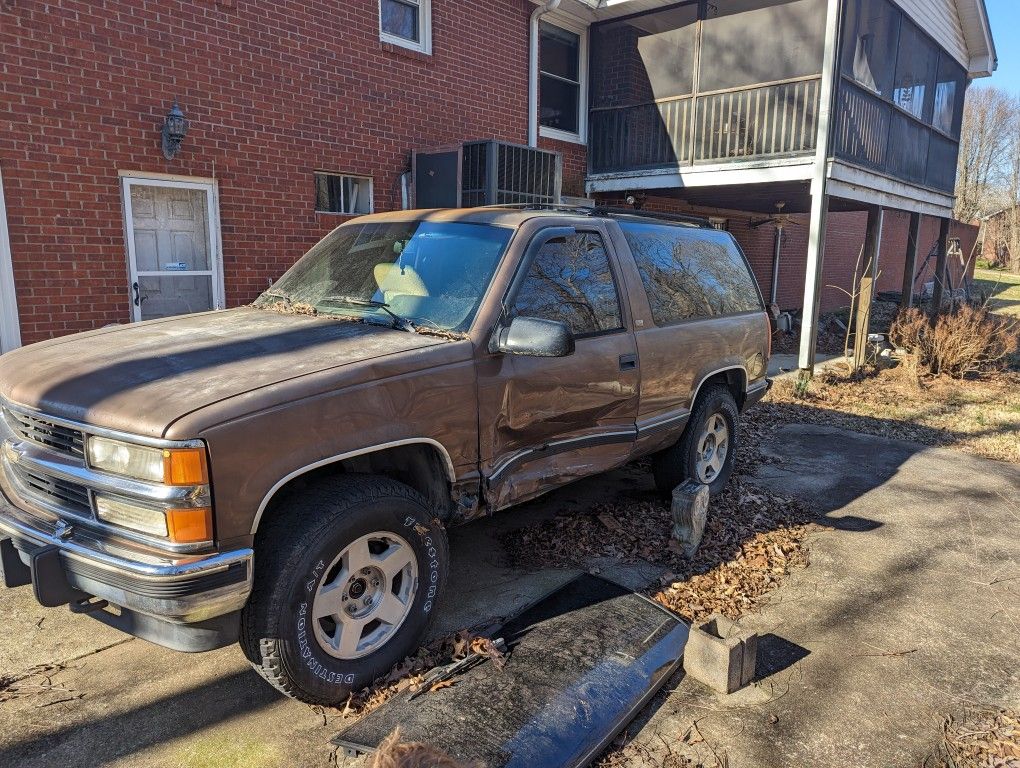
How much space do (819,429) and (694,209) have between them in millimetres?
7690

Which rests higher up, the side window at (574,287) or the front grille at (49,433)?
the side window at (574,287)

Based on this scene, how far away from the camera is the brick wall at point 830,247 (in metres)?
16.1

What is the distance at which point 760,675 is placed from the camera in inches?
129

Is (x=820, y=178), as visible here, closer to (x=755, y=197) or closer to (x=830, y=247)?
(x=755, y=197)

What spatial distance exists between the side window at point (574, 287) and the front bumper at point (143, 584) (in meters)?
1.80

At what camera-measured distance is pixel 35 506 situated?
2889 millimetres

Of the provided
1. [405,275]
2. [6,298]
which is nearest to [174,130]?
[6,298]

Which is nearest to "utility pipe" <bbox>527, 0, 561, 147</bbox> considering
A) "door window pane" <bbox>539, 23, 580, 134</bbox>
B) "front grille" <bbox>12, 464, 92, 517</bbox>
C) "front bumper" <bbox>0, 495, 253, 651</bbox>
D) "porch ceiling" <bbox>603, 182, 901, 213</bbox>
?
"door window pane" <bbox>539, 23, 580, 134</bbox>

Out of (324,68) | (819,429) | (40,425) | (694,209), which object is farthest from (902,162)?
(40,425)

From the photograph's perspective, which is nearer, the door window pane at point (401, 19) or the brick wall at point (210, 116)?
the brick wall at point (210, 116)

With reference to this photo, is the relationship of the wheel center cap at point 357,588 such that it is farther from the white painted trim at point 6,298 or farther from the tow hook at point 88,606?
the white painted trim at point 6,298

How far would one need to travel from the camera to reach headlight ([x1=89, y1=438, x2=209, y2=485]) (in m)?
2.42

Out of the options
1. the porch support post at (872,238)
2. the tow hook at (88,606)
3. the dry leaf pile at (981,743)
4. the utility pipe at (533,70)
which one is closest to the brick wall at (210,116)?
the utility pipe at (533,70)

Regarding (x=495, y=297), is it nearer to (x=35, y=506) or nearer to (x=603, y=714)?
(x=603, y=714)
